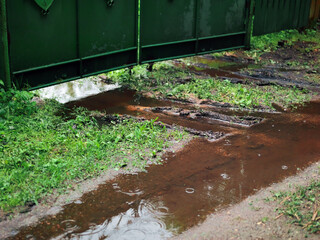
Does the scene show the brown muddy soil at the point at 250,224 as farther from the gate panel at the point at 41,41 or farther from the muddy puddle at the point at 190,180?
the gate panel at the point at 41,41

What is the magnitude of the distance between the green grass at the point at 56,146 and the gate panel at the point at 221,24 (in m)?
4.75

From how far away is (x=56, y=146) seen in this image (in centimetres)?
605

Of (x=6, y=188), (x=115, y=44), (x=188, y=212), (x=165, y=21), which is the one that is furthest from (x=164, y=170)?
(x=165, y=21)

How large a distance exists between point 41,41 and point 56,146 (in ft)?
8.13

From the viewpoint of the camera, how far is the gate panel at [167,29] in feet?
32.1

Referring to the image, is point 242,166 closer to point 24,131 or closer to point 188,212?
point 188,212

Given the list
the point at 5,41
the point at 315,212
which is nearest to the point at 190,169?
the point at 315,212

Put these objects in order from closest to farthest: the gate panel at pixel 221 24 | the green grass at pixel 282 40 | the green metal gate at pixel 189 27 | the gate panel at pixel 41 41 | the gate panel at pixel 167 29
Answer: the gate panel at pixel 41 41 < the gate panel at pixel 167 29 < the green metal gate at pixel 189 27 < the gate panel at pixel 221 24 < the green grass at pixel 282 40

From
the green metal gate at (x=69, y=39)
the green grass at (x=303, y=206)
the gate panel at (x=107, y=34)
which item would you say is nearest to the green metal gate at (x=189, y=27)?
the gate panel at (x=107, y=34)

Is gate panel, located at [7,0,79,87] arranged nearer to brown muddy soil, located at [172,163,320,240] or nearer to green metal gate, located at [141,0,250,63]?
green metal gate, located at [141,0,250,63]

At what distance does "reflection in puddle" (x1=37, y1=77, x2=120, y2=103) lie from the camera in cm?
854

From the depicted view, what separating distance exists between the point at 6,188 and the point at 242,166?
2.90 meters

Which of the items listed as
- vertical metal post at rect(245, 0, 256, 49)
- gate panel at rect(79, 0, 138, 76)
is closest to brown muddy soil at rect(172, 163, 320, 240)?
gate panel at rect(79, 0, 138, 76)

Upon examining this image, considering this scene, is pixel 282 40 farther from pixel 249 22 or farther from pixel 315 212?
pixel 315 212
